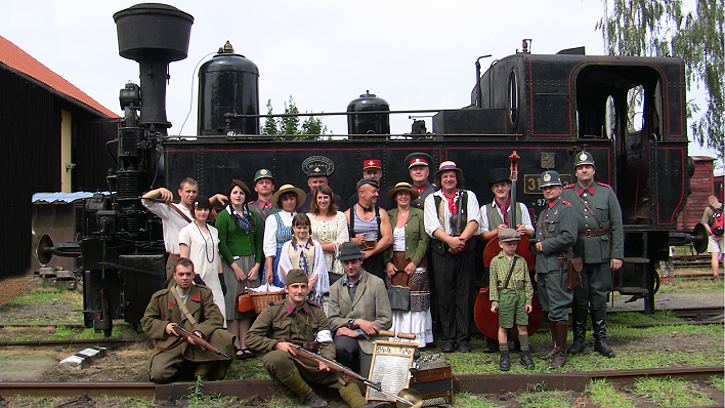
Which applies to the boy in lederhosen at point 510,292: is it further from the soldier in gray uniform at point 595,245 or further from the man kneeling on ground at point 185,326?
the man kneeling on ground at point 185,326

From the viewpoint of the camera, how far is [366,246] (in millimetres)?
6355

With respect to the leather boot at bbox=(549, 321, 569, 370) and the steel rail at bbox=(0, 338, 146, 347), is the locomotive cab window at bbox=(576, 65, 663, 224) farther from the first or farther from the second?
the steel rail at bbox=(0, 338, 146, 347)

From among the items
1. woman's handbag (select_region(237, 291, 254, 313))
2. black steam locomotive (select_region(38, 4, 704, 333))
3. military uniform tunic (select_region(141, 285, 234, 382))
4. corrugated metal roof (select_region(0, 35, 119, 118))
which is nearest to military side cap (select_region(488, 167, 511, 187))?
black steam locomotive (select_region(38, 4, 704, 333))

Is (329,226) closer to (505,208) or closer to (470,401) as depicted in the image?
(505,208)

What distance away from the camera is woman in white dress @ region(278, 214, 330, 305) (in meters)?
5.92

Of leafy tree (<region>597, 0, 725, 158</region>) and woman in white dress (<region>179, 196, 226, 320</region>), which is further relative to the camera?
leafy tree (<region>597, 0, 725, 158</region>)

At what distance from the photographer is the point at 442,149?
7531mm

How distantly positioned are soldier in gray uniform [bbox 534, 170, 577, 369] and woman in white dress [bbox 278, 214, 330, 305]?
1.94 m

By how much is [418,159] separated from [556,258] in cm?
161

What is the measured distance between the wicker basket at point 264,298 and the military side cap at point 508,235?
1.94 meters

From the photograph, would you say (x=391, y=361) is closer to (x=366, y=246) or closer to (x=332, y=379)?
(x=332, y=379)

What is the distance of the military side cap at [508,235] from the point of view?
19.6 feet

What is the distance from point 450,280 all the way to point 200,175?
9.45 feet

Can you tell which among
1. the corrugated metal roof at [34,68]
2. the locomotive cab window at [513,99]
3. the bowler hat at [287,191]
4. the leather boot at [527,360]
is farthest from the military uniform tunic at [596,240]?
the corrugated metal roof at [34,68]
